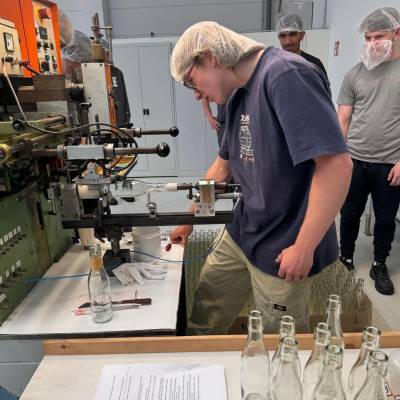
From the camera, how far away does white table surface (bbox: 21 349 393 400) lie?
862mm

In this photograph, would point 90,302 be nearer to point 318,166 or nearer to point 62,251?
point 62,251

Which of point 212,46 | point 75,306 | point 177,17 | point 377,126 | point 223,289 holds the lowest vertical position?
point 223,289

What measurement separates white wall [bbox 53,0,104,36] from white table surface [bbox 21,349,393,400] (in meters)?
5.03

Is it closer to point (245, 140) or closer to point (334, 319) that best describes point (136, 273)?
point (245, 140)

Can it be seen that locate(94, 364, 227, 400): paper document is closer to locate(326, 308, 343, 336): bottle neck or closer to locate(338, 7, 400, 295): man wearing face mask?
locate(326, 308, 343, 336): bottle neck

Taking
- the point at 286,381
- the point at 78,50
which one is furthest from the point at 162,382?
the point at 78,50

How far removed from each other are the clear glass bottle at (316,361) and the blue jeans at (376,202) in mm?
1776

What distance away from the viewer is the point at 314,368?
78 cm

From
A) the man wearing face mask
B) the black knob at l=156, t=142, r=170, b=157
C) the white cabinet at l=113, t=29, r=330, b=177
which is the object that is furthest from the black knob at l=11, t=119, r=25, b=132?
the white cabinet at l=113, t=29, r=330, b=177

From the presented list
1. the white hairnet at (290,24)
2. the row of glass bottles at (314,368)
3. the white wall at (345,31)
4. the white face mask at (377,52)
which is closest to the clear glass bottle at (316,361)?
the row of glass bottles at (314,368)

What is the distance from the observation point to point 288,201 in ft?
3.62

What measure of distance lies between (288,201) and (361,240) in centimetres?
227

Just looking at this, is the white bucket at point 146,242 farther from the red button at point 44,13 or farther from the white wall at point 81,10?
the white wall at point 81,10

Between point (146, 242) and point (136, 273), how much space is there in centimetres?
16
